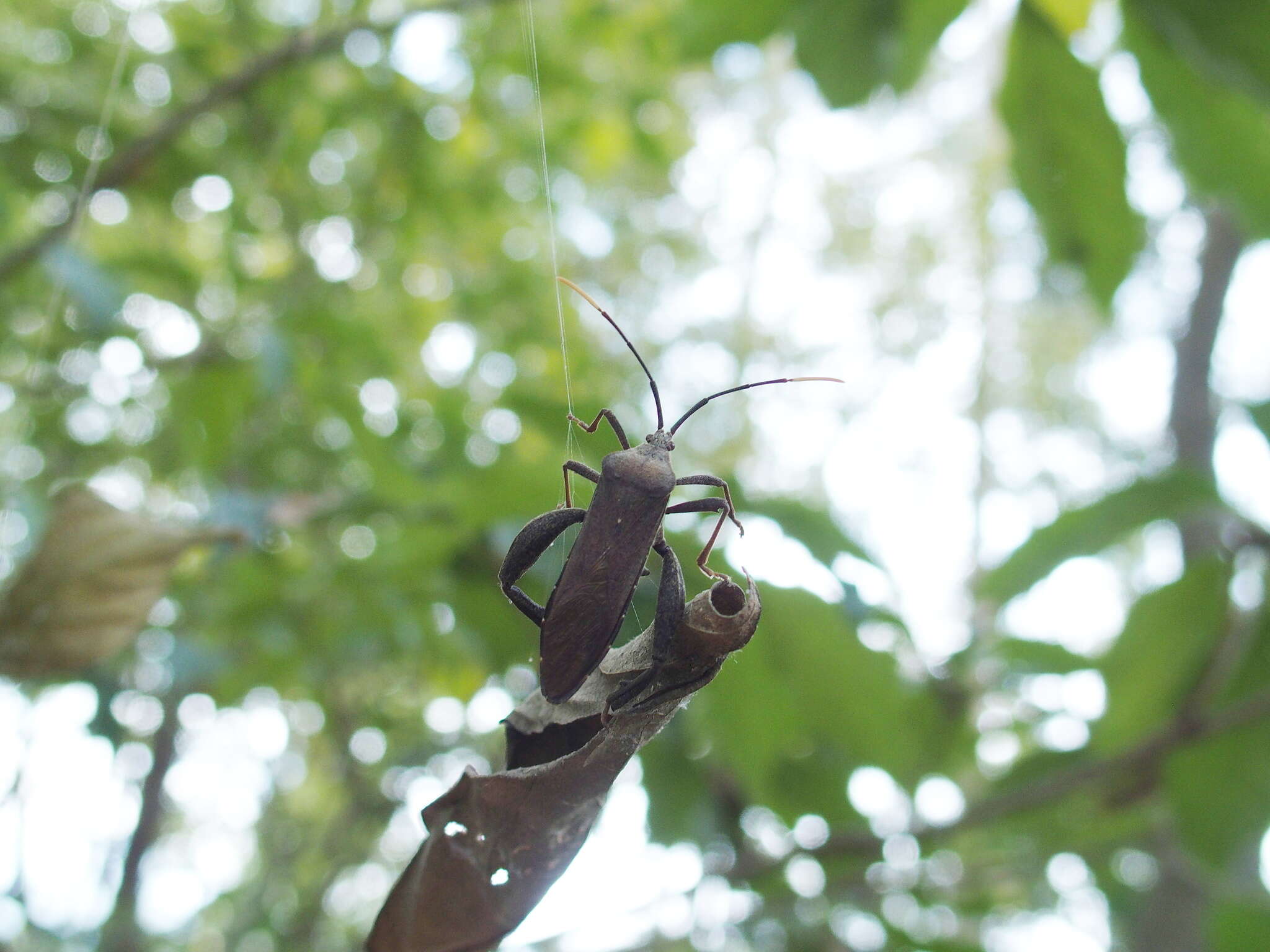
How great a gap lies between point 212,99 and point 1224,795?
452cm

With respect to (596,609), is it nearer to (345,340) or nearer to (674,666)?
(674,666)

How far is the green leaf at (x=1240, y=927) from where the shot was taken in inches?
131

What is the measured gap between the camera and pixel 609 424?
264 cm

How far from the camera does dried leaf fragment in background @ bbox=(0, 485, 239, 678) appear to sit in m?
2.27

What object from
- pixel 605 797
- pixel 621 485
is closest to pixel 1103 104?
pixel 621 485

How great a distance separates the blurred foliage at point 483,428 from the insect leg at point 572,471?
0.44 feet

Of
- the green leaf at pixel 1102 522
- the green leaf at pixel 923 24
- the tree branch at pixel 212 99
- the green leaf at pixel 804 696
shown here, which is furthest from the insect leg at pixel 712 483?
the tree branch at pixel 212 99

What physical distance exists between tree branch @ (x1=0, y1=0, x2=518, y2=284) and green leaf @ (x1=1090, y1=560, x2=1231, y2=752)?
3.25 m

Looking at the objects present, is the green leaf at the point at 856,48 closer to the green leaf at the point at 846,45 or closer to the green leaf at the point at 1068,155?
the green leaf at the point at 846,45

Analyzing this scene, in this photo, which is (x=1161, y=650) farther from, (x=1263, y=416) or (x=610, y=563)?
(x=610, y=563)

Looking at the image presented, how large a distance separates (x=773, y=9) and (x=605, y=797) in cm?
247

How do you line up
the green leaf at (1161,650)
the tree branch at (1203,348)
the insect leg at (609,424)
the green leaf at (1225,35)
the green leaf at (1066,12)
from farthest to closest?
the tree branch at (1203,348), the green leaf at (1161,650), the green leaf at (1066,12), the insect leg at (609,424), the green leaf at (1225,35)

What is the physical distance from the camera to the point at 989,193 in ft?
35.3

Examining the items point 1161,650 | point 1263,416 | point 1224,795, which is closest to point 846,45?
point 1263,416
